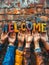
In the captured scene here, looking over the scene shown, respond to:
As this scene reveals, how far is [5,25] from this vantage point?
11.8ft

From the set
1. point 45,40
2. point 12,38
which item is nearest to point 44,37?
point 45,40

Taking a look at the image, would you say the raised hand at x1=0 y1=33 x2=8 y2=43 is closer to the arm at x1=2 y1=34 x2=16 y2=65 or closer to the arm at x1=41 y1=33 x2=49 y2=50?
the arm at x1=2 y1=34 x2=16 y2=65

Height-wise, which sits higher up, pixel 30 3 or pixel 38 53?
pixel 30 3

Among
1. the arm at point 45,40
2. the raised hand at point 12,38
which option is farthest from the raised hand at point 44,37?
the raised hand at point 12,38

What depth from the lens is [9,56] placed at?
3492mm

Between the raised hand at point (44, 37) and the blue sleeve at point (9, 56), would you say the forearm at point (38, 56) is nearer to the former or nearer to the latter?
the raised hand at point (44, 37)

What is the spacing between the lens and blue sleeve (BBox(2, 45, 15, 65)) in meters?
3.48

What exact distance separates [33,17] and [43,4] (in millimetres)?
147

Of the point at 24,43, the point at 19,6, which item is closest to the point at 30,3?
the point at 19,6

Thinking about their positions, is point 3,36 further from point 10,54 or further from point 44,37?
point 44,37

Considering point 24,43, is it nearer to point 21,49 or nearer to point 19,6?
point 21,49

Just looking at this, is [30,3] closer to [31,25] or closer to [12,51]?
[31,25]

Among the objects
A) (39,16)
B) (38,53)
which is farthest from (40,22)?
(38,53)

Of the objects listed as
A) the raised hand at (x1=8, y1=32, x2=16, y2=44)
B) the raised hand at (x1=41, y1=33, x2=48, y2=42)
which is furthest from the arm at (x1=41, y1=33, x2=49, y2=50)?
the raised hand at (x1=8, y1=32, x2=16, y2=44)
